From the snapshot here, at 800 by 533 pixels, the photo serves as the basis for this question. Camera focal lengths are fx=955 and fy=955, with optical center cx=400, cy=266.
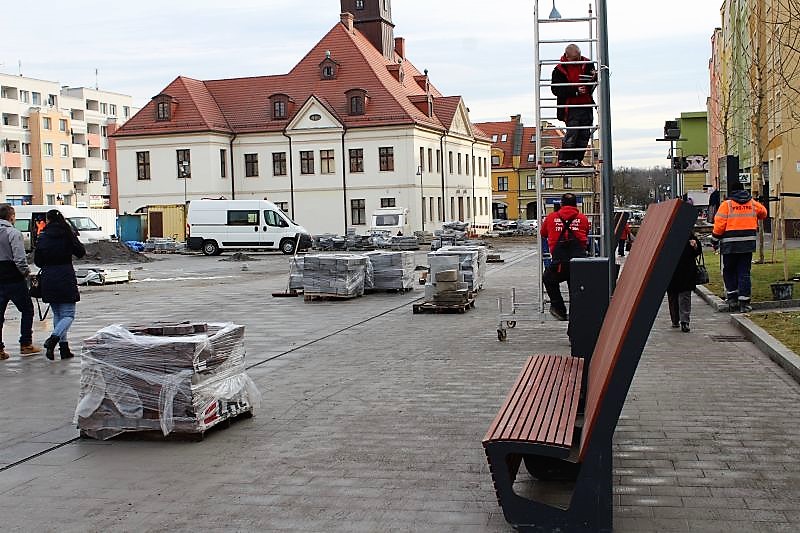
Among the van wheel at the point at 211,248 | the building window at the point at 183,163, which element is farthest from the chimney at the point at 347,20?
the van wheel at the point at 211,248

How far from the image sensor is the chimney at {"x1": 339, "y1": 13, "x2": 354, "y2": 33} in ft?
232

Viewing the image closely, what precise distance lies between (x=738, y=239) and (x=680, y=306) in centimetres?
147

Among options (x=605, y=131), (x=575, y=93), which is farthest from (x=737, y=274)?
(x=605, y=131)

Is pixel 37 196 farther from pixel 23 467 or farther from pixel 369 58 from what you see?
pixel 23 467

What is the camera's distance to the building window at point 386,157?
209ft

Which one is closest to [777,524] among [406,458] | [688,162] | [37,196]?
[406,458]

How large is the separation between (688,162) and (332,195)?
1499 inches

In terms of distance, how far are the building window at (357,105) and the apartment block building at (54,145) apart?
113 ft

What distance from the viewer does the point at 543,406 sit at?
19.2 ft

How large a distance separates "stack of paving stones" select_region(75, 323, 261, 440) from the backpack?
6.00m

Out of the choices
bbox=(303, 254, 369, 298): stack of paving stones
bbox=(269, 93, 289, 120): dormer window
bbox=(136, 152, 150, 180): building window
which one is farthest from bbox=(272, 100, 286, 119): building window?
bbox=(303, 254, 369, 298): stack of paving stones

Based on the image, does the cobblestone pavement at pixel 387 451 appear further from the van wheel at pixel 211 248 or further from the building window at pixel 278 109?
the building window at pixel 278 109

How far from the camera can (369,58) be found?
6888cm

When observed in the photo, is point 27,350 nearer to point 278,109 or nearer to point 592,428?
point 592,428
